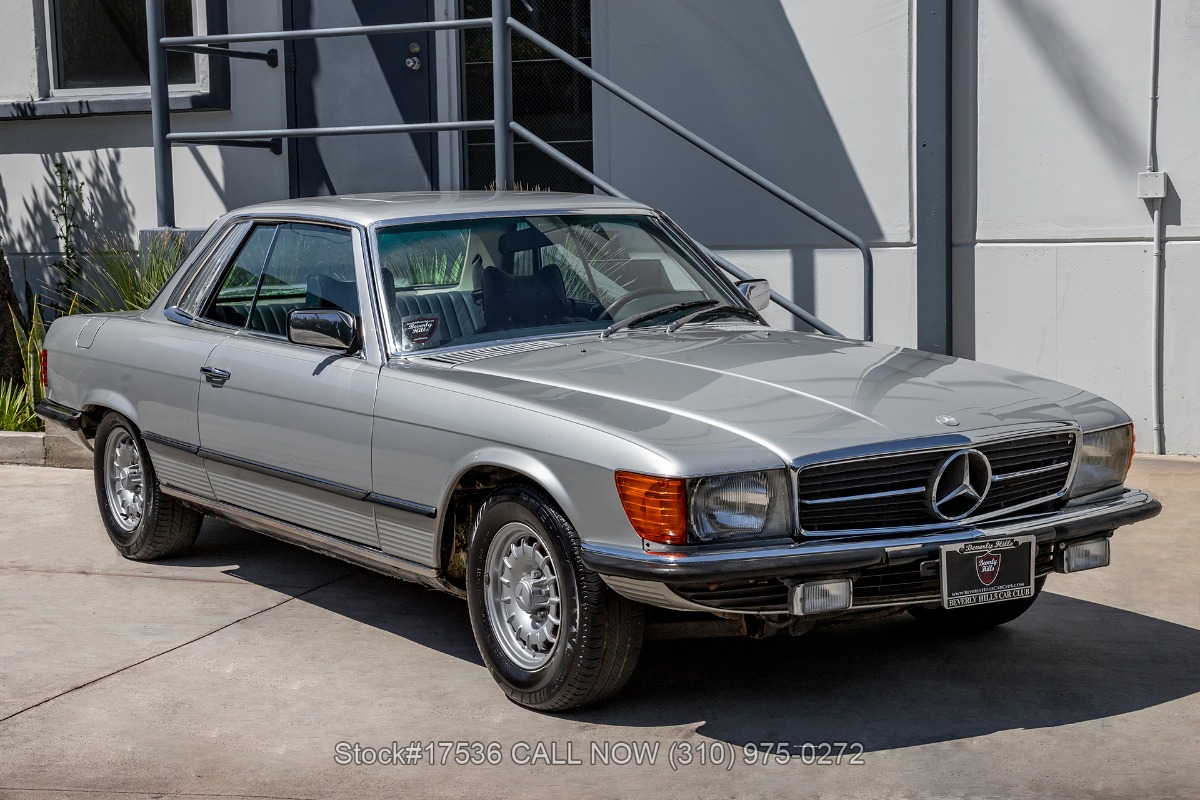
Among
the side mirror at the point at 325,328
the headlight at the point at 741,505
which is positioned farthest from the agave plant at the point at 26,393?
the headlight at the point at 741,505

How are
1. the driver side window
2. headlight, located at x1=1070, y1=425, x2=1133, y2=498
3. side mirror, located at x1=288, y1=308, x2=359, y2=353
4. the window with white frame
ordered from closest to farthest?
headlight, located at x1=1070, y1=425, x2=1133, y2=498 → side mirror, located at x1=288, y1=308, x2=359, y2=353 → the driver side window → the window with white frame

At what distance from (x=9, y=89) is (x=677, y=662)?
362 inches

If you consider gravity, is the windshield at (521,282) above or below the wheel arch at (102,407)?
above

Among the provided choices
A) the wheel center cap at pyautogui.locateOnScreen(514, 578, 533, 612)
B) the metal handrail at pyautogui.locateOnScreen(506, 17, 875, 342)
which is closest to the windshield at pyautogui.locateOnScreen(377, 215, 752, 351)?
the wheel center cap at pyautogui.locateOnScreen(514, 578, 533, 612)

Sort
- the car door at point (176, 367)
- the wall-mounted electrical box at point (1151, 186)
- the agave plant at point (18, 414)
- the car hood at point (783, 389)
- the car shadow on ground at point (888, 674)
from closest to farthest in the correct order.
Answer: the car hood at point (783, 389) < the car shadow on ground at point (888, 674) < the car door at point (176, 367) < the wall-mounted electrical box at point (1151, 186) < the agave plant at point (18, 414)

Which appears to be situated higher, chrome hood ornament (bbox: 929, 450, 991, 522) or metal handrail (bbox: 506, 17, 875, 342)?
metal handrail (bbox: 506, 17, 875, 342)

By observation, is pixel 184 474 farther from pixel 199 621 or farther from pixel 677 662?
pixel 677 662

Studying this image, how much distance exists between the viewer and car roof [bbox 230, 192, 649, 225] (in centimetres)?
551

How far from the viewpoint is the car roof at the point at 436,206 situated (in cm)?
551

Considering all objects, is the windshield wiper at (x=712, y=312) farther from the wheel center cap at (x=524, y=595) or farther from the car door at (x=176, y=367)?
the car door at (x=176, y=367)

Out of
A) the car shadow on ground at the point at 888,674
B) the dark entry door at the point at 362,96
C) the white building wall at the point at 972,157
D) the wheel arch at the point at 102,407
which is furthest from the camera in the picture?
the dark entry door at the point at 362,96

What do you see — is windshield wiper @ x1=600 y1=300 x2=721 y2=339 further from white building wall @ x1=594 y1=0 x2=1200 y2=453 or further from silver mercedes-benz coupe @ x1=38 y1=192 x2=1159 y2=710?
white building wall @ x1=594 y1=0 x2=1200 y2=453

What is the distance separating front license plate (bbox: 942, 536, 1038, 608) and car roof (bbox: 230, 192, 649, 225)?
7.30 ft

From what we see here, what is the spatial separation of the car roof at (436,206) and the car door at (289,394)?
0.07 metres
